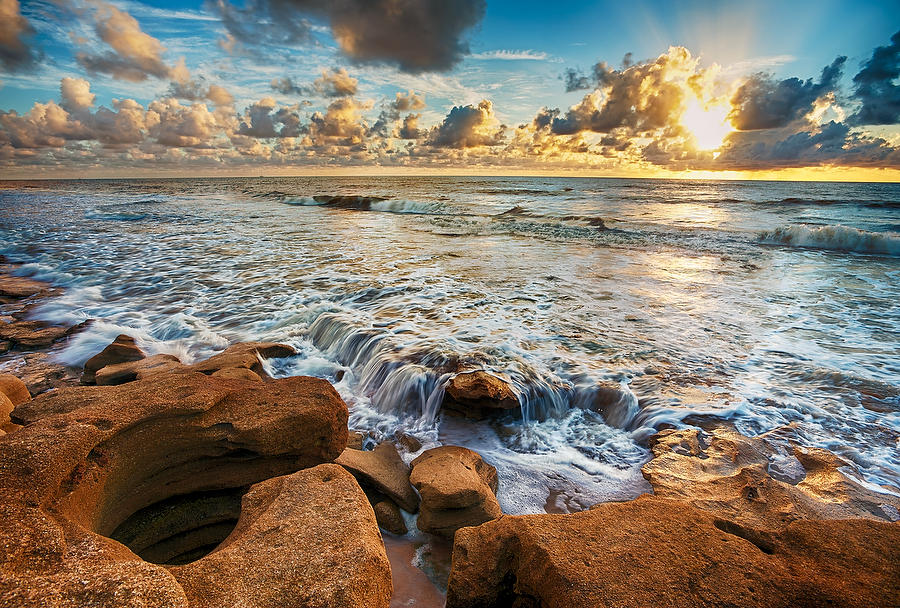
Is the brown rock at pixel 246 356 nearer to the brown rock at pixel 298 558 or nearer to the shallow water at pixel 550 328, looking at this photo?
the shallow water at pixel 550 328

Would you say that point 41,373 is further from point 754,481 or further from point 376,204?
point 376,204

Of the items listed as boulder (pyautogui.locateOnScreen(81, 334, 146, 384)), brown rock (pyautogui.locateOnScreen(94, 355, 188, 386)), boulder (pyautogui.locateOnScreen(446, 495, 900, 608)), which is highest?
boulder (pyautogui.locateOnScreen(446, 495, 900, 608))

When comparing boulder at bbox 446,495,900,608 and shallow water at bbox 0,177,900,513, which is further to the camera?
shallow water at bbox 0,177,900,513

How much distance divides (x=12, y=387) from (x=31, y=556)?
146 inches

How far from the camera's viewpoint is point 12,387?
417 cm

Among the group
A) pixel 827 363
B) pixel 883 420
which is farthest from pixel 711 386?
pixel 827 363

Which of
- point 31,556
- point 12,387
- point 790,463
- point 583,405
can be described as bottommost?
point 12,387

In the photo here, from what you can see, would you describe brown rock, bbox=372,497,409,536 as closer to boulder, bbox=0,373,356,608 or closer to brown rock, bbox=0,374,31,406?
boulder, bbox=0,373,356,608

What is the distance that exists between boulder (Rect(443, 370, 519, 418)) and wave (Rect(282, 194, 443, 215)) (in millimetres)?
25721

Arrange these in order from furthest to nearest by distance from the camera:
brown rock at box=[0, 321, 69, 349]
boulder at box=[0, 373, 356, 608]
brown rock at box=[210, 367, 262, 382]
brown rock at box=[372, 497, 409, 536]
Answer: brown rock at box=[0, 321, 69, 349] < brown rock at box=[210, 367, 262, 382] < brown rock at box=[372, 497, 409, 536] < boulder at box=[0, 373, 356, 608]

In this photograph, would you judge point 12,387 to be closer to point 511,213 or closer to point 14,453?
point 14,453

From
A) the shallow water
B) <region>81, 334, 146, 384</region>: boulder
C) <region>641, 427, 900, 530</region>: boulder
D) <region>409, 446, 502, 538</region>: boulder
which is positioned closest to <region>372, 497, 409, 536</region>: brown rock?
<region>409, 446, 502, 538</region>: boulder

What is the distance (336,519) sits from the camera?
2.14 meters

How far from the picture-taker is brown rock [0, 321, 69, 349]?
638 centimetres
